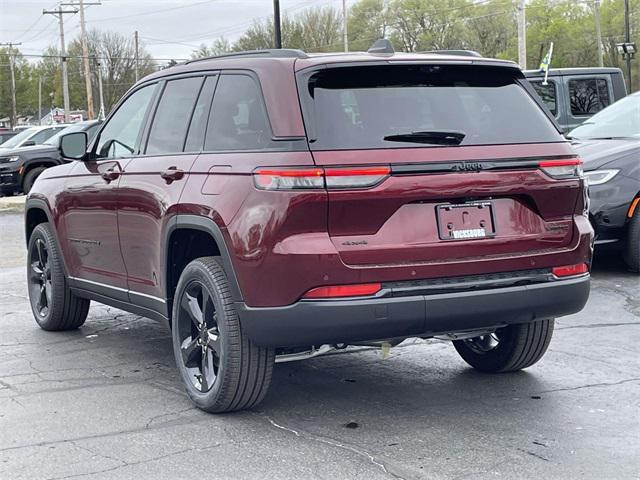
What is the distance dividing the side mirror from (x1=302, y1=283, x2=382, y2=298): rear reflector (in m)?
2.92

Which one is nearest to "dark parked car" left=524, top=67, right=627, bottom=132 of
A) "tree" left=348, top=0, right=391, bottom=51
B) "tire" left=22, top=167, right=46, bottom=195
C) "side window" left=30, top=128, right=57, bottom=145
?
"tire" left=22, top=167, right=46, bottom=195

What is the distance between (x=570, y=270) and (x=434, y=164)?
96cm

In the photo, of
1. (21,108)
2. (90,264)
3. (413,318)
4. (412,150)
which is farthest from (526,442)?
(21,108)

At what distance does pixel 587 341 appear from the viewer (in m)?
6.72

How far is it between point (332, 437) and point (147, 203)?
72.3 inches

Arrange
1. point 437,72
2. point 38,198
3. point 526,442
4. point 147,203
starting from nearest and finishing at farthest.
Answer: point 526,442, point 437,72, point 147,203, point 38,198

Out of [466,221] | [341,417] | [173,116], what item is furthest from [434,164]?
[173,116]

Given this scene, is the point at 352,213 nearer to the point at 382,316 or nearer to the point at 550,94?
the point at 382,316

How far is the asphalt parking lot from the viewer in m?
4.28

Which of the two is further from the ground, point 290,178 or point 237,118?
point 237,118

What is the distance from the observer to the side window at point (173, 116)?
18.5 feet

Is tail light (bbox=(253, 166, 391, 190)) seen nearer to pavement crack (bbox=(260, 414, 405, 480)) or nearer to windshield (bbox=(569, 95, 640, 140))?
pavement crack (bbox=(260, 414, 405, 480))

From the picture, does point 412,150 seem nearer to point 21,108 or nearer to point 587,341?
point 587,341

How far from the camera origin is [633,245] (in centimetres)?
917
